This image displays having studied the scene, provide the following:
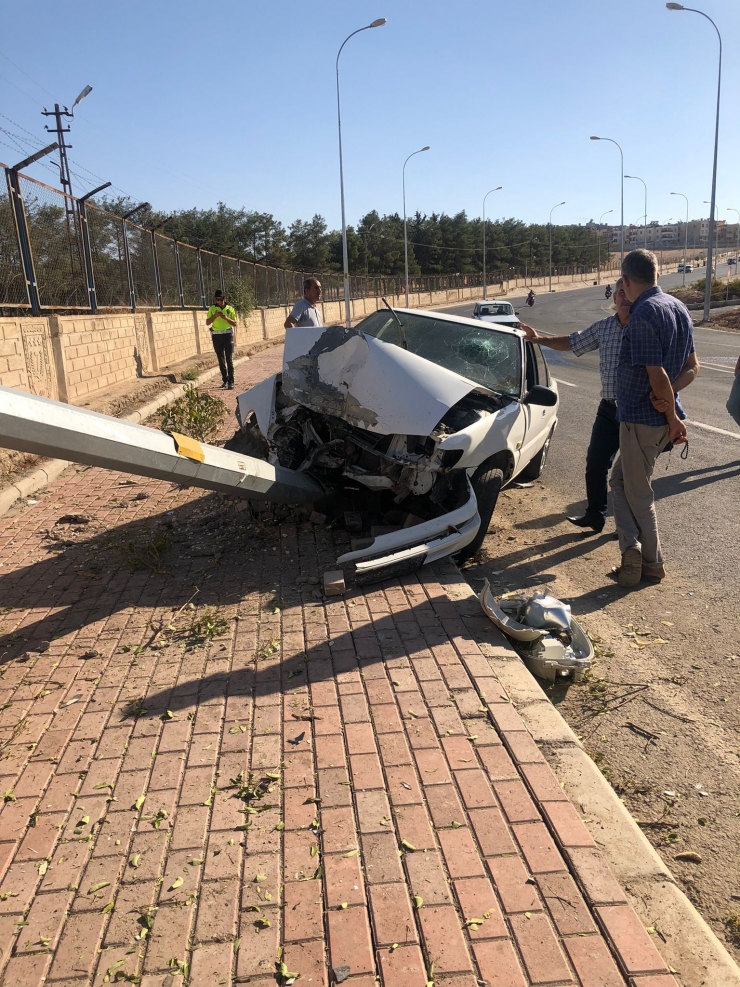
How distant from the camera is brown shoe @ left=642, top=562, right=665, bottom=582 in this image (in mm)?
4879

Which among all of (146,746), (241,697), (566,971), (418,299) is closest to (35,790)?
(146,746)

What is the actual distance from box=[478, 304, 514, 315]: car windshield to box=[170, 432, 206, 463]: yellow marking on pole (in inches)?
813

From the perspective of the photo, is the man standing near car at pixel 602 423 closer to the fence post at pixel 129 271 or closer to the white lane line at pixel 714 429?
the white lane line at pixel 714 429

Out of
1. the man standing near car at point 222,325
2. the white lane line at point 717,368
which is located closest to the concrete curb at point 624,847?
the man standing near car at point 222,325

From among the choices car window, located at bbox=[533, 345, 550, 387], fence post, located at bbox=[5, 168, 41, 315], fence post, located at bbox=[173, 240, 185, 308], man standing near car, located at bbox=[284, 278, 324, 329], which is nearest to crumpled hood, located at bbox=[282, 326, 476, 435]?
car window, located at bbox=[533, 345, 550, 387]

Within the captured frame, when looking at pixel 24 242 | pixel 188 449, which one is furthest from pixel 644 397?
pixel 24 242

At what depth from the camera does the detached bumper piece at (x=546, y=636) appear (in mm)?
3773

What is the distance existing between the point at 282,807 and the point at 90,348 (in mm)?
10024

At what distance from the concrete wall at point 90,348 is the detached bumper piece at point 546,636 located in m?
6.29

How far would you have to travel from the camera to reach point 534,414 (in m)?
5.99

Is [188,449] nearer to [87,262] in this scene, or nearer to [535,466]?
[535,466]

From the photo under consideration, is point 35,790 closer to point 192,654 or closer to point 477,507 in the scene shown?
point 192,654

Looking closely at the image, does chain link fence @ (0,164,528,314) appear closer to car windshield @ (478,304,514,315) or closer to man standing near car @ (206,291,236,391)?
man standing near car @ (206,291,236,391)

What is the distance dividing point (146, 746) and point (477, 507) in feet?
9.22
